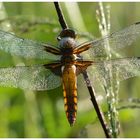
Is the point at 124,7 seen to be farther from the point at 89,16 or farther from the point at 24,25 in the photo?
the point at 24,25

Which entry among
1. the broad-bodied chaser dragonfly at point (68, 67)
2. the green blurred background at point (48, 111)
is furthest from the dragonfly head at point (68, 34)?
the green blurred background at point (48, 111)

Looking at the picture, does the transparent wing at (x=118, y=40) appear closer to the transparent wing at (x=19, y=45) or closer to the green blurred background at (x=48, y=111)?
the transparent wing at (x=19, y=45)

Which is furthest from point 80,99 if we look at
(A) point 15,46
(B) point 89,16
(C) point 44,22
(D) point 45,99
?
(A) point 15,46

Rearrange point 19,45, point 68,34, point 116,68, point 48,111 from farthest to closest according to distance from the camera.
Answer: point 48,111 → point 19,45 → point 116,68 → point 68,34

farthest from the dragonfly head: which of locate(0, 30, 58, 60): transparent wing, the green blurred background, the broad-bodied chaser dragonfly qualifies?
the green blurred background

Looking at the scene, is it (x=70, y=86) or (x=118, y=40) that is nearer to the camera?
(x=70, y=86)

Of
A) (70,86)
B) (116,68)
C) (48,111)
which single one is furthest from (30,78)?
(48,111)

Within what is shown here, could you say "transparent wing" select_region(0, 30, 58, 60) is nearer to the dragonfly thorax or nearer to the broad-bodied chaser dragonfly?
the broad-bodied chaser dragonfly

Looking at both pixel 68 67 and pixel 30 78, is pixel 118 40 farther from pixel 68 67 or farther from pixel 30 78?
Answer: pixel 30 78
